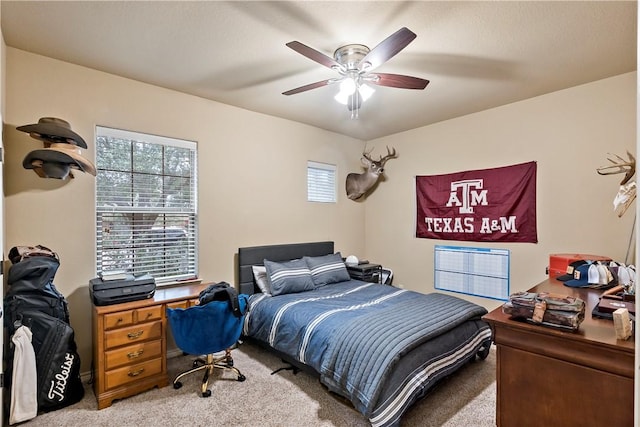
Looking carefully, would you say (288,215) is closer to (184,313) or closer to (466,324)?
(184,313)

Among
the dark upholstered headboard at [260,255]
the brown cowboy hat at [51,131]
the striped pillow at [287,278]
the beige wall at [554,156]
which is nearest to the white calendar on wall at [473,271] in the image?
the beige wall at [554,156]

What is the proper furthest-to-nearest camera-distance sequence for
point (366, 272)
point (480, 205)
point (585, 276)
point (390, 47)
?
1. point (366, 272)
2. point (480, 205)
3. point (585, 276)
4. point (390, 47)

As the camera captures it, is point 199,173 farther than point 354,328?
Yes

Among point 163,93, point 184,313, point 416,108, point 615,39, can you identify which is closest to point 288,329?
point 184,313

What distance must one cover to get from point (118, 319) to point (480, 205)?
406 cm

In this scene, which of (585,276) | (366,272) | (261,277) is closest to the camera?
(585,276)

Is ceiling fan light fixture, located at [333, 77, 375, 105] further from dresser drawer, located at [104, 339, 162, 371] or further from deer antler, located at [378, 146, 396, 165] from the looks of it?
dresser drawer, located at [104, 339, 162, 371]

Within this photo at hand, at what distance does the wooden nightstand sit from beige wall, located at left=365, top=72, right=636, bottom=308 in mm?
567

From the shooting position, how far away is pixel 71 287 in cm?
273

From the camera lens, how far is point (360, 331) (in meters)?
2.36

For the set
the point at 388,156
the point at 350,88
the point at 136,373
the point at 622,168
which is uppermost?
the point at 350,88

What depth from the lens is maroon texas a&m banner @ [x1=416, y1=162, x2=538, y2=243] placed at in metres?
3.60

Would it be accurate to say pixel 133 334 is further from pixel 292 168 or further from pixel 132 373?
pixel 292 168

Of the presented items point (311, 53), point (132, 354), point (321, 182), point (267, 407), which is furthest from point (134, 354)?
point (321, 182)
